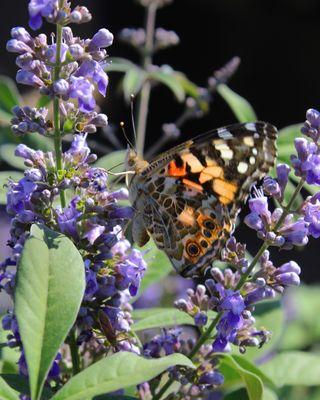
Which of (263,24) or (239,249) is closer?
(239,249)

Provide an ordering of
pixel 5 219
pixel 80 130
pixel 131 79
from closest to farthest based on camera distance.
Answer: pixel 80 130, pixel 131 79, pixel 5 219

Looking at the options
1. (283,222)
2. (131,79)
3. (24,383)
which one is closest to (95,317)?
(24,383)

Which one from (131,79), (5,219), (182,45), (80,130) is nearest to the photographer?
(80,130)

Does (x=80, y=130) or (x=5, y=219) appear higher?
(x=80, y=130)

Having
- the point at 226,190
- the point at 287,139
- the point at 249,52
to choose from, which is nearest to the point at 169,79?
the point at 287,139

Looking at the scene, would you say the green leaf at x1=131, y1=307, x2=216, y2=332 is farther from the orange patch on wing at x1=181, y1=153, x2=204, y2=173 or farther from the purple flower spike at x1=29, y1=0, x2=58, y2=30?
the purple flower spike at x1=29, y1=0, x2=58, y2=30

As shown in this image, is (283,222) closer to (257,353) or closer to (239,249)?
(239,249)
